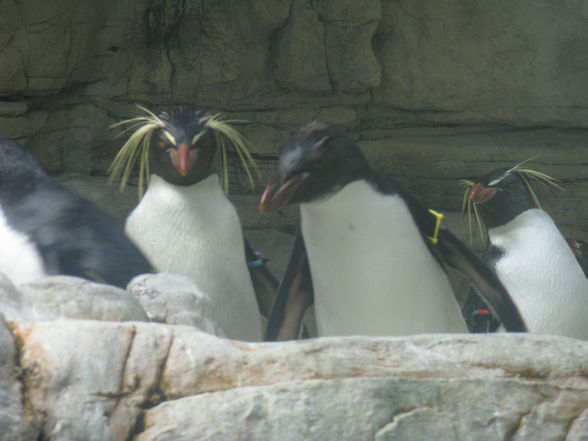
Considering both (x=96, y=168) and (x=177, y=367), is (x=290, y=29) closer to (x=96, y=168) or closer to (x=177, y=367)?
(x=96, y=168)

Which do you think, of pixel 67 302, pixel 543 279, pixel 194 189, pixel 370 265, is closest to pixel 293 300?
pixel 370 265

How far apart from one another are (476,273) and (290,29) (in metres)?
1.93

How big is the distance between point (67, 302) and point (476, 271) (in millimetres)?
1825

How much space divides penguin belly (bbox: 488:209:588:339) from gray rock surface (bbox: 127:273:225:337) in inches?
88.8

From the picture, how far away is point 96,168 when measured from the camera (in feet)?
16.6

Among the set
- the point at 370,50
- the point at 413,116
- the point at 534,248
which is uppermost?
the point at 370,50

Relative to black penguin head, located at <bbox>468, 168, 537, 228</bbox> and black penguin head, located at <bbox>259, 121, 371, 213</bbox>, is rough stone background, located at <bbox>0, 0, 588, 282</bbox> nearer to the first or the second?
black penguin head, located at <bbox>468, 168, 537, 228</bbox>

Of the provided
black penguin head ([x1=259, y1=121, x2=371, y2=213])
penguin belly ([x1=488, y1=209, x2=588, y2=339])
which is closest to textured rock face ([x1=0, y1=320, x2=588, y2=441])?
black penguin head ([x1=259, y1=121, x2=371, y2=213])

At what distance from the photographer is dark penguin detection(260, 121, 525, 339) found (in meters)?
3.28

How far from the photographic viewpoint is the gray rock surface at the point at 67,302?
6.75 ft

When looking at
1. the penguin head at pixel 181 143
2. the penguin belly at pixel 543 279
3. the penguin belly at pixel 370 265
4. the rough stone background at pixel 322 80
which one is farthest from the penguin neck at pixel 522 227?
the penguin head at pixel 181 143

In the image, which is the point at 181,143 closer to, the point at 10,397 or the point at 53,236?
the point at 53,236

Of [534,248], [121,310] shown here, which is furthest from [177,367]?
[534,248]

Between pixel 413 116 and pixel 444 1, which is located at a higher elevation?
pixel 444 1
